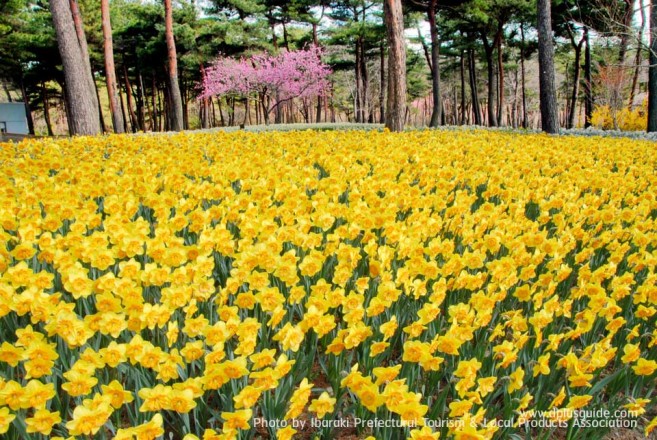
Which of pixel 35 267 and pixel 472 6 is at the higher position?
pixel 472 6

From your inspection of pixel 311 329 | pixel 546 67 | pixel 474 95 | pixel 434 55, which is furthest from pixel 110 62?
pixel 474 95

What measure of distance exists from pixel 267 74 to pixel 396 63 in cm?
2127

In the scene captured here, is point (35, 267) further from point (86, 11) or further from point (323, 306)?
point (86, 11)

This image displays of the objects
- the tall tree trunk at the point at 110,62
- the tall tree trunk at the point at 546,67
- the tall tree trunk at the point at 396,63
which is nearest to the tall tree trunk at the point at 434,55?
the tall tree trunk at the point at 546,67

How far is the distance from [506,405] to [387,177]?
8.87ft

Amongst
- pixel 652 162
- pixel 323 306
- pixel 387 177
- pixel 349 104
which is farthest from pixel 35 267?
pixel 349 104

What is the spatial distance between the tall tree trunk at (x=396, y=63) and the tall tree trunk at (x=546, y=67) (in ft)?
11.1

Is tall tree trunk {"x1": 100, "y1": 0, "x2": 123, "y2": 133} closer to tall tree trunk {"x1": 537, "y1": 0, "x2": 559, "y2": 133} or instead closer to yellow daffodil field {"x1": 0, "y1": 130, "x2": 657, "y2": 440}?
tall tree trunk {"x1": 537, "y1": 0, "x2": 559, "y2": 133}

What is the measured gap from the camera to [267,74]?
31.0 metres

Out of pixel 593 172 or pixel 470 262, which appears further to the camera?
pixel 593 172

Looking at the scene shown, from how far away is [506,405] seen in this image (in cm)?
176

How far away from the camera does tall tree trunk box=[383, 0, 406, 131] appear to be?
10961 millimetres

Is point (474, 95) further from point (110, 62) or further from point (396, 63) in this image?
point (110, 62)

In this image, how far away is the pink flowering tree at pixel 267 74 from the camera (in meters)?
31.2
